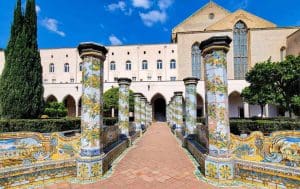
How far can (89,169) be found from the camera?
4.69 meters

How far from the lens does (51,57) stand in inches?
1506

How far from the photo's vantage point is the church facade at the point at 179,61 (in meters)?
30.0

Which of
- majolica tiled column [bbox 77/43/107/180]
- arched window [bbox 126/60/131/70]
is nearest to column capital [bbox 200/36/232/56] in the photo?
majolica tiled column [bbox 77/43/107/180]

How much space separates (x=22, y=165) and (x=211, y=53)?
5.12 m

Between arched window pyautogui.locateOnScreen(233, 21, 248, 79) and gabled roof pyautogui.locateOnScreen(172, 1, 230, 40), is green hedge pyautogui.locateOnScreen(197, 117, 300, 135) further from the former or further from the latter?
gabled roof pyautogui.locateOnScreen(172, 1, 230, 40)

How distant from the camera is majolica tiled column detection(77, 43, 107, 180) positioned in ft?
15.9

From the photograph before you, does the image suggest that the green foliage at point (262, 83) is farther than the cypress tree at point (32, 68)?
Yes

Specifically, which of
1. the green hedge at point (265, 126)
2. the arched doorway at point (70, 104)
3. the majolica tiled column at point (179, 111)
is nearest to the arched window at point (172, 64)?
the arched doorway at point (70, 104)

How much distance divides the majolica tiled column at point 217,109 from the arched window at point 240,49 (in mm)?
32363

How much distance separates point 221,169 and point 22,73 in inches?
552

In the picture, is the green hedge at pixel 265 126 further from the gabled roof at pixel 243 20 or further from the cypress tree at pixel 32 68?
the gabled roof at pixel 243 20

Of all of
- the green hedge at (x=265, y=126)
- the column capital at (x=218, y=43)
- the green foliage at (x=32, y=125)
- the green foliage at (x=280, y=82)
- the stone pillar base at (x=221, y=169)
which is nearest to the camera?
the stone pillar base at (x=221, y=169)

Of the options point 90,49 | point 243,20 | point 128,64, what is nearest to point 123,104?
point 90,49

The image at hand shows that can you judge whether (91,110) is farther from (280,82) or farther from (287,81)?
(280,82)
